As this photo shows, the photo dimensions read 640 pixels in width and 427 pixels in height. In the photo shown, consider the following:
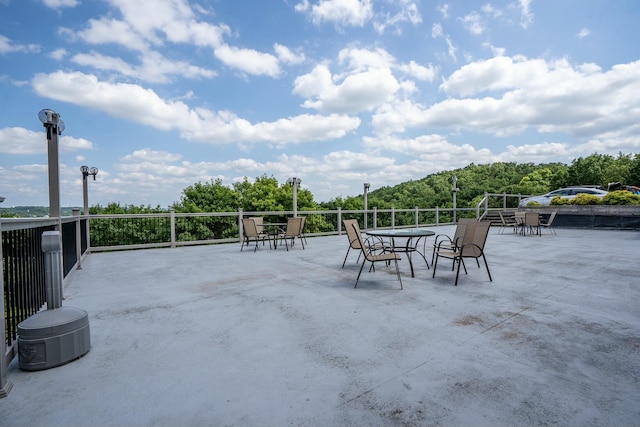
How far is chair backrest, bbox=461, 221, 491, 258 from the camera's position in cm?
460

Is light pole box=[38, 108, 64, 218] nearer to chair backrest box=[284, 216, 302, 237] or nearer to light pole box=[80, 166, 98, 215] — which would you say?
light pole box=[80, 166, 98, 215]

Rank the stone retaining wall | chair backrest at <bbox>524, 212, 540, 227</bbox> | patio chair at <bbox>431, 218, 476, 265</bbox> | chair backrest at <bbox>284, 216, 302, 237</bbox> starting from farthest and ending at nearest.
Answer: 1. the stone retaining wall
2. chair backrest at <bbox>524, 212, 540, 227</bbox>
3. chair backrest at <bbox>284, 216, 302, 237</bbox>
4. patio chair at <bbox>431, 218, 476, 265</bbox>

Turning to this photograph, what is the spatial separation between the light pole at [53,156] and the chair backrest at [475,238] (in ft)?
18.2

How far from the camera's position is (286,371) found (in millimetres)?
2098

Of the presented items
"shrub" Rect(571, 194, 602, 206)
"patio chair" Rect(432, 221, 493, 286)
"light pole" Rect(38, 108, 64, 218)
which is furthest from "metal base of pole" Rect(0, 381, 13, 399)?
"shrub" Rect(571, 194, 602, 206)

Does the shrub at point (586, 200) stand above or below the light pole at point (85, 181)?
below

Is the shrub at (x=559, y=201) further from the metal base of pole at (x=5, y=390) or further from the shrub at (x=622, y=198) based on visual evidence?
the metal base of pole at (x=5, y=390)

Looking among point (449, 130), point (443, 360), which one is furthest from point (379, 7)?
point (449, 130)

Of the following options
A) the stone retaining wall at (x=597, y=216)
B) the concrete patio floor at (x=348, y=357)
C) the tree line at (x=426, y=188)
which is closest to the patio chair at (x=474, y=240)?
the concrete patio floor at (x=348, y=357)

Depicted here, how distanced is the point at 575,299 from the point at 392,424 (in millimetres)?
3297

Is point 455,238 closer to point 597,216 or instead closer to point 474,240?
point 474,240

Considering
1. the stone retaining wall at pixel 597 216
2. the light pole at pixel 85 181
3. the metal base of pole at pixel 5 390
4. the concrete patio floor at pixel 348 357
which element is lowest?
the concrete patio floor at pixel 348 357

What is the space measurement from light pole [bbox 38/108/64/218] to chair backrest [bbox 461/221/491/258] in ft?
18.2

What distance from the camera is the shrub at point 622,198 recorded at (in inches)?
519
